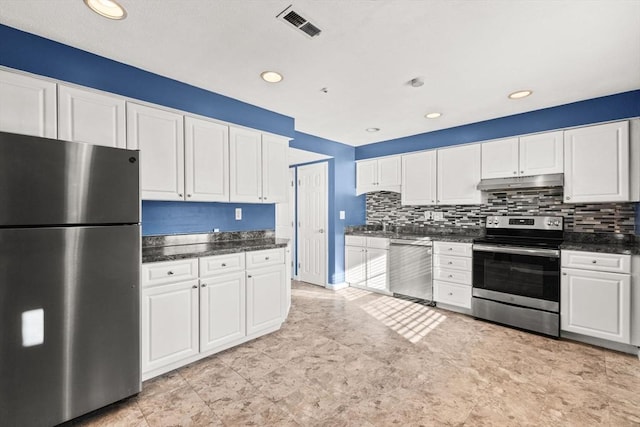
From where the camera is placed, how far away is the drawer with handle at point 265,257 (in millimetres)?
2791

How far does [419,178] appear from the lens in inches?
171

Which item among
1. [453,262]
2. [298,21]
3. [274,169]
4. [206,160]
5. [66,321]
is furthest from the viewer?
[453,262]

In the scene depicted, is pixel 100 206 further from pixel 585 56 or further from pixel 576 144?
pixel 576 144

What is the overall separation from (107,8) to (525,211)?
177 inches

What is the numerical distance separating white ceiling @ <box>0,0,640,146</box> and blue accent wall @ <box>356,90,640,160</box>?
129mm

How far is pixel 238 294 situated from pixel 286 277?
2.14 feet

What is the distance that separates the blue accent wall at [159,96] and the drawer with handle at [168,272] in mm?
609

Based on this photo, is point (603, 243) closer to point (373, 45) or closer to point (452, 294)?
point (452, 294)

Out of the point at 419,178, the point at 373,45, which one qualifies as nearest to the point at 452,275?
the point at 419,178

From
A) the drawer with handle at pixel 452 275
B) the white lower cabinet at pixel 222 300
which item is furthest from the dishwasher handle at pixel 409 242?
the white lower cabinet at pixel 222 300

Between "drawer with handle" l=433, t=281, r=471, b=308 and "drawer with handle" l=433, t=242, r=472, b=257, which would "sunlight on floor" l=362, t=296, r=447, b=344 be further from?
"drawer with handle" l=433, t=242, r=472, b=257

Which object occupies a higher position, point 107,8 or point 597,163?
point 107,8

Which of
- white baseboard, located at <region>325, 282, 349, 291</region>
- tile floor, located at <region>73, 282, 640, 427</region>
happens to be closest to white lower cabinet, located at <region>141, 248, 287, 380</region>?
tile floor, located at <region>73, 282, 640, 427</region>

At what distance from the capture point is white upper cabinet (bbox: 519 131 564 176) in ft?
10.6
